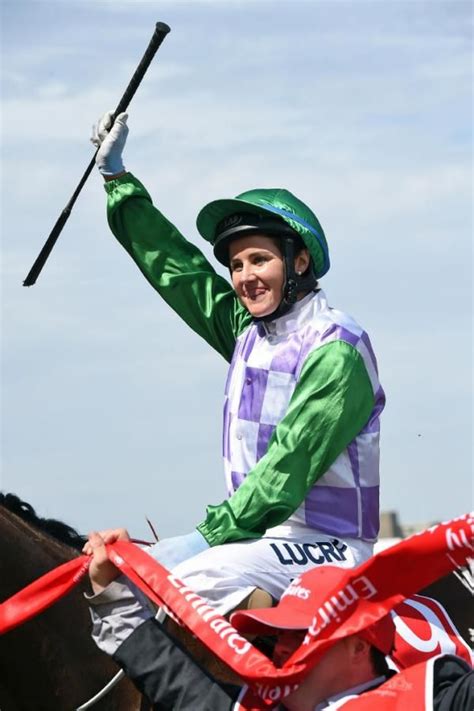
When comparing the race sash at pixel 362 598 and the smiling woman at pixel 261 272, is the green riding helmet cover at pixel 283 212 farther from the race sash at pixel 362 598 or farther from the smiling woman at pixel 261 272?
the race sash at pixel 362 598

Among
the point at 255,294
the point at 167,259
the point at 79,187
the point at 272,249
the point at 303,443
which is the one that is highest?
the point at 79,187

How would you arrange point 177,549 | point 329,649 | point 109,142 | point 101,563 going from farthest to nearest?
1. point 109,142
2. point 177,549
3. point 101,563
4. point 329,649

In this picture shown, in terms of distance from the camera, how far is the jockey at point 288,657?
371 cm

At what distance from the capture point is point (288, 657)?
3949 mm

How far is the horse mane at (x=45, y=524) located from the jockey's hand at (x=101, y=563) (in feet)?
3.06

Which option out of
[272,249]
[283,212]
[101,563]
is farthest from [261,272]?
[101,563]

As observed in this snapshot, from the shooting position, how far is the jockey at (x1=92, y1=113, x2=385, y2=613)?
16.5 ft

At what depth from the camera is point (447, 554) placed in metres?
3.77

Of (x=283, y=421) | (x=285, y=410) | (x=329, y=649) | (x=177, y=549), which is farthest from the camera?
(x=285, y=410)

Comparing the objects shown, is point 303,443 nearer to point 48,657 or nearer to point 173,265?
point 48,657

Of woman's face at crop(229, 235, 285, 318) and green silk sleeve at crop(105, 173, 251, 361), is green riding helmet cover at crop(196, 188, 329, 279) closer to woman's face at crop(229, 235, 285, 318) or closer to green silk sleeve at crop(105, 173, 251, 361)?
woman's face at crop(229, 235, 285, 318)

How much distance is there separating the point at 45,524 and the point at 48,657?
0.56 metres

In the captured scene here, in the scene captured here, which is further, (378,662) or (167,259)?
(167,259)

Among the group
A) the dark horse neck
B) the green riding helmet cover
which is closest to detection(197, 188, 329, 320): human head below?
the green riding helmet cover
